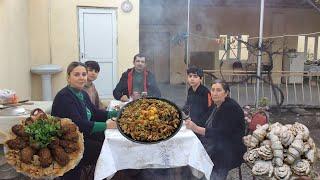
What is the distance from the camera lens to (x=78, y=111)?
3.36 metres

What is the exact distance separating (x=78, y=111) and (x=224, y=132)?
4.51 ft

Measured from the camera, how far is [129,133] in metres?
2.80

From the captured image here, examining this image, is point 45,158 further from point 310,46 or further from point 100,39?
point 310,46

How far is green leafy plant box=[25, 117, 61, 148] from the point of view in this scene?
250cm

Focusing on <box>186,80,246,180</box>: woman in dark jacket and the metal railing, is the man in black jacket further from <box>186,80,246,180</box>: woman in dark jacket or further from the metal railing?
the metal railing

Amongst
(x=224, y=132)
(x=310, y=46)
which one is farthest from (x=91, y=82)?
(x=310, y=46)

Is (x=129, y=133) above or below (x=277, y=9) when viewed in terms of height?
below

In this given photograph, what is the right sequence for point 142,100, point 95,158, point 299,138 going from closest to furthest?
1. point 299,138
2. point 142,100
3. point 95,158

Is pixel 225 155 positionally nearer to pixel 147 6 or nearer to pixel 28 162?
pixel 28 162

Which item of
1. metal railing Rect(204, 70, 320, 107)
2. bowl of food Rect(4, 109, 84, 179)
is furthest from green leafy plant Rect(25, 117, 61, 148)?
metal railing Rect(204, 70, 320, 107)

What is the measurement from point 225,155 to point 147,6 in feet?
23.6

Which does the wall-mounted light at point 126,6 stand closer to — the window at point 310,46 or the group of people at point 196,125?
the group of people at point 196,125

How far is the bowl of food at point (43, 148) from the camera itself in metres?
2.45

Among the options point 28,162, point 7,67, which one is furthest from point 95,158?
point 7,67
